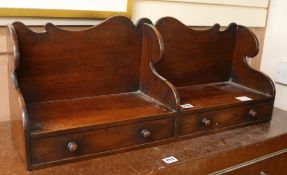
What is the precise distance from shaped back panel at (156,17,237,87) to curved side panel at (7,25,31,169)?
526 mm

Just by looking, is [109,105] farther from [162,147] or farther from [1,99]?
[1,99]

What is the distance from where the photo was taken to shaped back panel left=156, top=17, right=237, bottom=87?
4.10ft

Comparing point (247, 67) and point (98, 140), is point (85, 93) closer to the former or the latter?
point (98, 140)

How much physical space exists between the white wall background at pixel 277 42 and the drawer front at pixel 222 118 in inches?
14.8

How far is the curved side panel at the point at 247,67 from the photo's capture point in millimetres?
1286

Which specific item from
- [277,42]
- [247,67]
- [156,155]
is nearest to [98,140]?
[156,155]

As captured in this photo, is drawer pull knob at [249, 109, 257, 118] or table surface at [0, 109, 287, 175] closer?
table surface at [0, 109, 287, 175]

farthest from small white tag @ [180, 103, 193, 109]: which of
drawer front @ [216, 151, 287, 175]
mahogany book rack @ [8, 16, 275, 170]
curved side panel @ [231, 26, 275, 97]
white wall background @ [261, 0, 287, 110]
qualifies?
white wall background @ [261, 0, 287, 110]

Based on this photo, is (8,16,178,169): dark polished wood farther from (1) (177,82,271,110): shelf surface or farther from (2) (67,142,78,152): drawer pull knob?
(1) (177,82,271,110): shelf surface

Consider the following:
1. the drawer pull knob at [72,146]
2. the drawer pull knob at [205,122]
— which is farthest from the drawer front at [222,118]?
the drawer pull knob at [72,146]

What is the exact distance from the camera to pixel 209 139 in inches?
43.4

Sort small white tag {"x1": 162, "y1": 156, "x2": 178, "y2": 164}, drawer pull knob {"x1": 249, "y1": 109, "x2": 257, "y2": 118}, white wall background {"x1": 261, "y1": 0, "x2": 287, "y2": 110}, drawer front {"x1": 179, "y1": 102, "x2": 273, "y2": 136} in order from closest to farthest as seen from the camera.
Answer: small white tag {"x1": 162, "y1": 156, "x2": 178, "y2": 164} → drawer front {"x1": 179, "y1": 102, "x2": 273, "y2": 136} → drawer pull knob {"x1": 249, "y1": 109, "x2": 257, "y2": 118} → white wall background {"x1": 261, "y1": 0, "x2": 287, "y2": 110}

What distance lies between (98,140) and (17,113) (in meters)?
0.23

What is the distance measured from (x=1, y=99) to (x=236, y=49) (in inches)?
38.0
